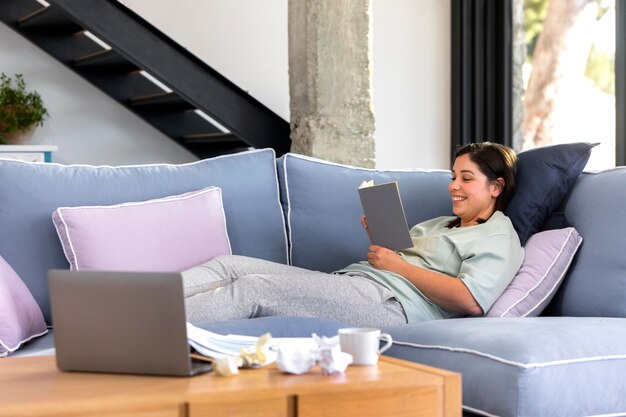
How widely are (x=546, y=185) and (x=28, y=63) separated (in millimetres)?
3599

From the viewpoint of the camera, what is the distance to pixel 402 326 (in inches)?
99.4

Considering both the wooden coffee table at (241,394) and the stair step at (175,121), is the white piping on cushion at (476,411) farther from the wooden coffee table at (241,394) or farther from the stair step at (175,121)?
the stair step at (175,121)

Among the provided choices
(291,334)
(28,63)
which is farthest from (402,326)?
(28,63)

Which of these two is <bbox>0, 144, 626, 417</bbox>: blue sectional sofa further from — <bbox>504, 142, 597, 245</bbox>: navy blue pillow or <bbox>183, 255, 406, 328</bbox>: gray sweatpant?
<bbox>183, 255, 406, 328</bbox>: gray sweatpant

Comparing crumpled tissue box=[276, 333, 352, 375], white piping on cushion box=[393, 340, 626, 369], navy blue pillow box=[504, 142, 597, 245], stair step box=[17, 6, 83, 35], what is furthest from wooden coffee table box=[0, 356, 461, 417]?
stair step box=[17, 6, 83, 35]

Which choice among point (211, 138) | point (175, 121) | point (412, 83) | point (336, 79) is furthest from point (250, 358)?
point (412, 83)

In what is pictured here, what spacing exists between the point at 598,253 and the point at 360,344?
49.5 inches

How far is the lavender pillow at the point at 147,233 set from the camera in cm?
264

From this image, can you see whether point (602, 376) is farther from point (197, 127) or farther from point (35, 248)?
point (197, 127)

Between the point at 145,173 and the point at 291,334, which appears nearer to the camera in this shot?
the point at 291,334

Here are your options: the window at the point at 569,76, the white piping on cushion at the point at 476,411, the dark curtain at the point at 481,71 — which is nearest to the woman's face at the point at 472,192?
the white piping on cushion at the point at 476,411

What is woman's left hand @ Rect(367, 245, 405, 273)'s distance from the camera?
275cm

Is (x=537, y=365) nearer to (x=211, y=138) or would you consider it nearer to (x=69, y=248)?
(x=69, y=248)

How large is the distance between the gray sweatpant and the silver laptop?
0.83 meters
